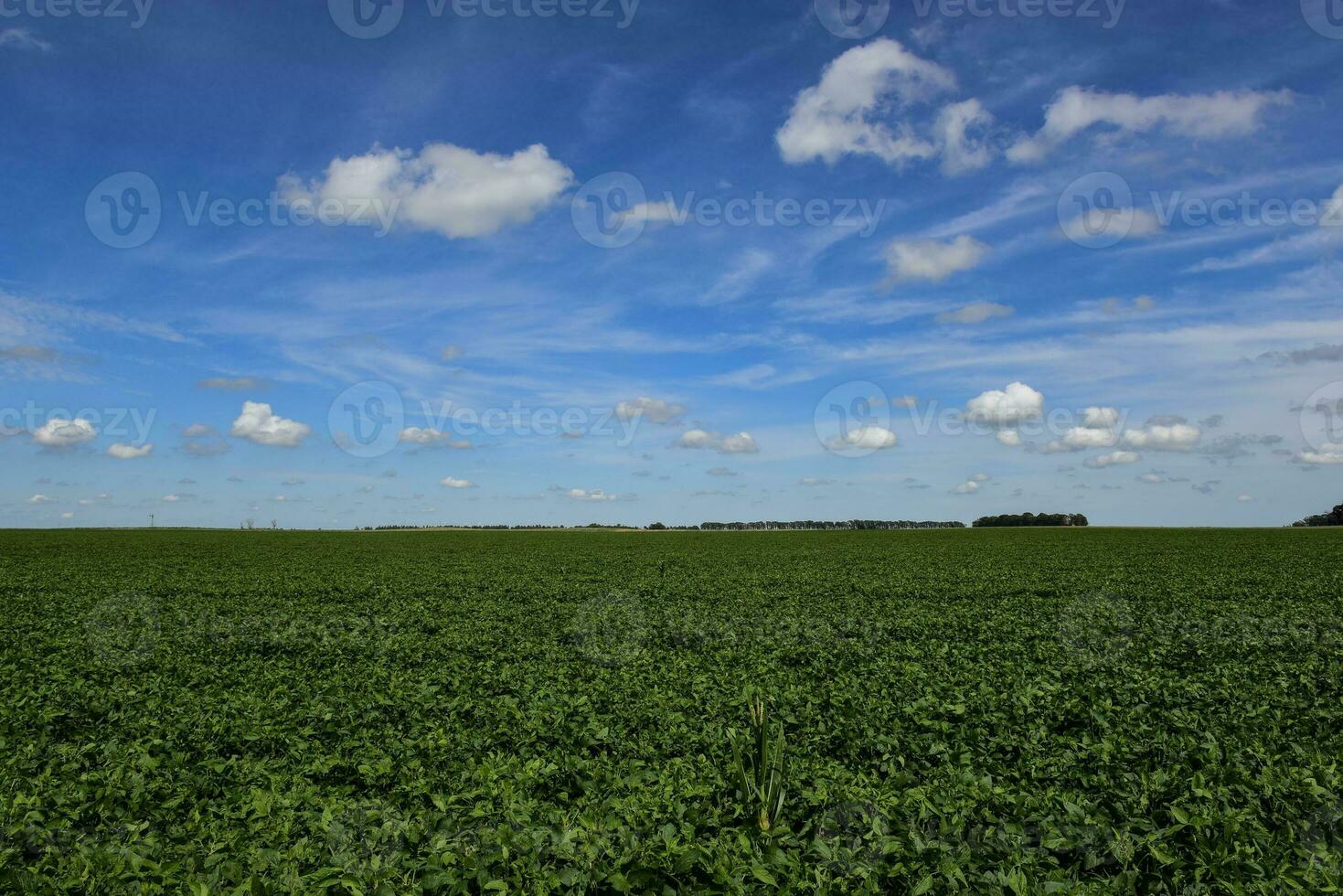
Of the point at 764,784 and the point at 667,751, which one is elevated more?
the point at 764,784

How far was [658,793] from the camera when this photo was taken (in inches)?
304

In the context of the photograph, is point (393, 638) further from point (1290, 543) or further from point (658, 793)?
point (1290, 543)

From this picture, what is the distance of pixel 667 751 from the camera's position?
30.7ft

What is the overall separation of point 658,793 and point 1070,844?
3.71 metres

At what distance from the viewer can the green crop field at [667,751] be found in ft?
19.7

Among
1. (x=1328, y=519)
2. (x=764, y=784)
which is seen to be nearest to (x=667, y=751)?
(x=764, y=784)

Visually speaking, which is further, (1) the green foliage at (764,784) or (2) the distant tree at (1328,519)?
(2) the distant tree at (1328,519)

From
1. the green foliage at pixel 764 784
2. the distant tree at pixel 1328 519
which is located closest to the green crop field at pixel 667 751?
the green foliage at pixel 764 784

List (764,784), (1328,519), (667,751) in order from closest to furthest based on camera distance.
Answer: (764,784)
(667,751)
(1328,519)

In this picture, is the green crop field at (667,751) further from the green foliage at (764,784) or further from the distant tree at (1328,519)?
the distant tree at (1328,519)

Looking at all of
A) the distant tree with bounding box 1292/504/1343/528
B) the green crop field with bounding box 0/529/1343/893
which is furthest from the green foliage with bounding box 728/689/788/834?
the distant tree with bounding box 1292/504/1343/528

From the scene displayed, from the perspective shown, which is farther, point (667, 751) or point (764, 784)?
point (667, 751)

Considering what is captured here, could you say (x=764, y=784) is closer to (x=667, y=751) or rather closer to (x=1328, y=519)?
(x=667, y=751)

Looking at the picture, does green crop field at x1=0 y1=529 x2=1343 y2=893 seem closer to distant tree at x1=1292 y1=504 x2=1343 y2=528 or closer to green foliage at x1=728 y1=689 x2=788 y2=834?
green foliage at x1=728 y1=689 x2=788 y2=834
